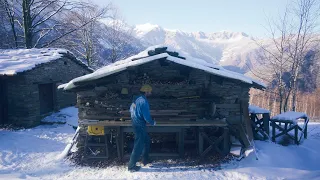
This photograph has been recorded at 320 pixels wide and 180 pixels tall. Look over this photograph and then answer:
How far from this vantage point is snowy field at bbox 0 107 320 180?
233 inches

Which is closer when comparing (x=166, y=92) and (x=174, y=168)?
(x=174, y=168)

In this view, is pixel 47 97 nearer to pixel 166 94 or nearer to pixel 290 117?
pixel 166 94

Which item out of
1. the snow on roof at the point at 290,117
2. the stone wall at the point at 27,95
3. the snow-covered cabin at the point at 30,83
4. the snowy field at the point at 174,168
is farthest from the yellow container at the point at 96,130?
the snow on roof at the point at 290,117

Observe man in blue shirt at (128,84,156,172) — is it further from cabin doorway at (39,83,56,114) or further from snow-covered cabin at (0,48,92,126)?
cabin doorway at (39,83,56,114)

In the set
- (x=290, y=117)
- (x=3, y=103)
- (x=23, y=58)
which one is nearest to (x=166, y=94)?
(x=290, y=117)

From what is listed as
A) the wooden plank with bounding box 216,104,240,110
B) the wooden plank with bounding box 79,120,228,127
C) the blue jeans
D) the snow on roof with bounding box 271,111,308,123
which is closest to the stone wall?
the wooden plank with bounding box 79,120,228,127

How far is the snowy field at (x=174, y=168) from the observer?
5.92 meters

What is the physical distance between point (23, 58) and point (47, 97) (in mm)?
2416

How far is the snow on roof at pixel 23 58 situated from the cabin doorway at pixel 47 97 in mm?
1466

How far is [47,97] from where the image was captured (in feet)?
43.8

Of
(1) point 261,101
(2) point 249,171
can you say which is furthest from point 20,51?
(1) point 261,101

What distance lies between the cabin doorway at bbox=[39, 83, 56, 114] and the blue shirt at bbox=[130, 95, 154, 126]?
28.7 ft

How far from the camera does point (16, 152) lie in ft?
26.1

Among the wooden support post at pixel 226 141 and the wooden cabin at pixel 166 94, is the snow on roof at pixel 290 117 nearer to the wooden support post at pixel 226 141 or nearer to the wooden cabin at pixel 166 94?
the wooden cabin at pixel 166 94
